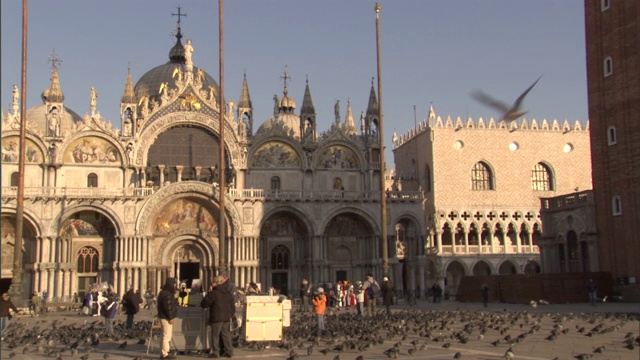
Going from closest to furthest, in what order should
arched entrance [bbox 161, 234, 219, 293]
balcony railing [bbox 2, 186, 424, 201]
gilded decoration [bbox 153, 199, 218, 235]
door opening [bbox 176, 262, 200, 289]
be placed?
balcony railing [bbox 2, 186, 424, 201]
gilded decoration [bbox 153, 199, 218, 235]
arched entrance [bbox 161, 234, 219, 293]
door opening [bbox 176, 262, 200, 289]

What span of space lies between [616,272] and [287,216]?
74.7 ft

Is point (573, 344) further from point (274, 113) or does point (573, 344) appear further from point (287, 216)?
point (274, 113)

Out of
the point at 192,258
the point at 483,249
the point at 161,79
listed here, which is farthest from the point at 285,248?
the point at 161,79

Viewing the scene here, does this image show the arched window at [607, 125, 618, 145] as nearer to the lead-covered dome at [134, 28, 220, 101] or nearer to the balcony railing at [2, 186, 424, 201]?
the balcony railing at [2, 186, 424, 201]

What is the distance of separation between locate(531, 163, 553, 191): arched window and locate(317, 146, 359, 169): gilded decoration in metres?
18.5

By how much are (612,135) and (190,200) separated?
26644 mm

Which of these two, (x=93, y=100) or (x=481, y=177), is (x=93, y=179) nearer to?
(x=93, y=100)

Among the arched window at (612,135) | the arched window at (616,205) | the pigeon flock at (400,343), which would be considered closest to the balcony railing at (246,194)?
the arched window at (612,135)

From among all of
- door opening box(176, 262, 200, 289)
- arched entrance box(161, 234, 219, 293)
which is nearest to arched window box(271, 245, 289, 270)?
arched entrance box(161, 234, 219, 293)

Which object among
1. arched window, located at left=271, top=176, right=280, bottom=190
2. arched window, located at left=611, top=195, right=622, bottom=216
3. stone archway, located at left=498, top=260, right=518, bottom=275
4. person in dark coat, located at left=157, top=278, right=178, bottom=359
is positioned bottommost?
person in dark coat, located at left=157, top=278, right=178, bottom=359

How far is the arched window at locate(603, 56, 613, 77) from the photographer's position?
39.6 meters

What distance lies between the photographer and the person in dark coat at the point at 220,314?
1568 cm

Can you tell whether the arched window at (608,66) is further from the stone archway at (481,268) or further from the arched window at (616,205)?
the stone archway at (481,268)

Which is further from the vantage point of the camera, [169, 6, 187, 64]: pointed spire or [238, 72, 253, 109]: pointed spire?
[169, 6, 187, 64]: pointed spire
